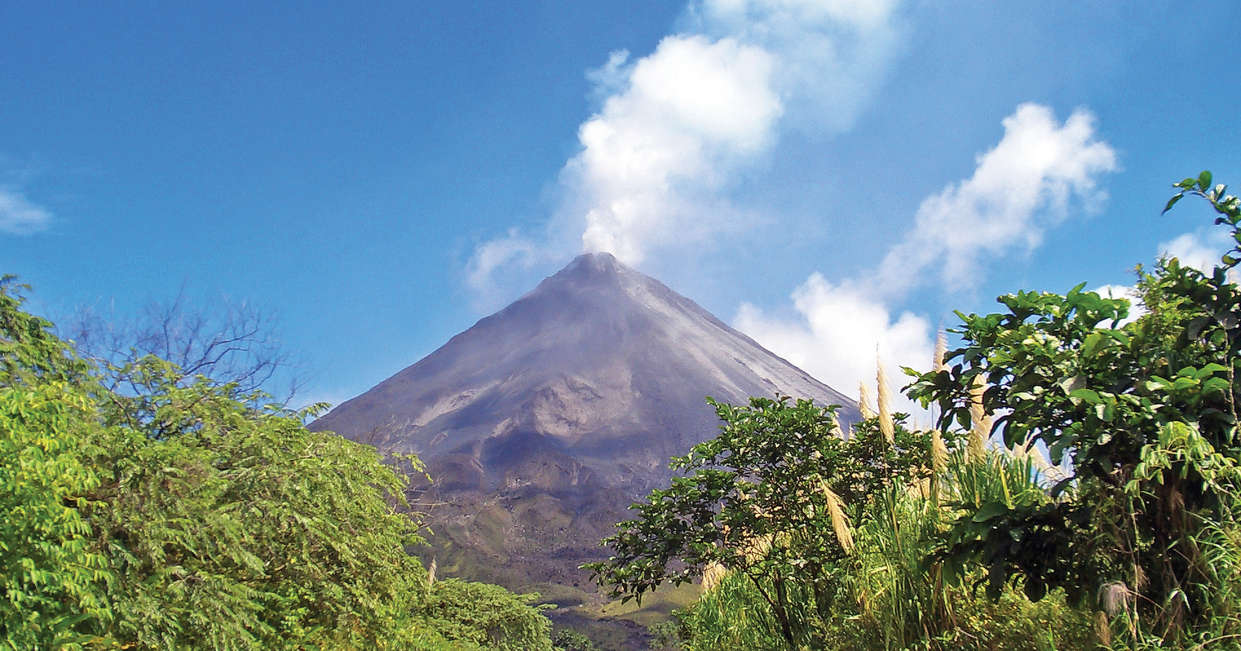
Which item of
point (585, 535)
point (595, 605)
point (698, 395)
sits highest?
point (698, 395)

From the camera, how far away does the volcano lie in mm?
147000

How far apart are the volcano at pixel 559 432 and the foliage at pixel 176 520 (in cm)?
12657

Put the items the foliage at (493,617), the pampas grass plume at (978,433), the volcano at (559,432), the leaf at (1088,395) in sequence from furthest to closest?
the volcano at (559,432)
the foliage at (493,617)
the pampas grass plume at (978,433)
the leaf at (1088,395)

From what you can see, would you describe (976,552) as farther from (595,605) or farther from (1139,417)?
(595,605)

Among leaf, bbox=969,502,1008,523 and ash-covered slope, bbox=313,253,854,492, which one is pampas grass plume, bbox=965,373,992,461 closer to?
leaf, bbox=969,502,1008,523

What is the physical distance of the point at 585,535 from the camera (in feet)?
495

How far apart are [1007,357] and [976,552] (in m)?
0.91

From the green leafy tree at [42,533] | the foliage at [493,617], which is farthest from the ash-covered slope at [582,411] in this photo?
the green leafy tree at [42,533]

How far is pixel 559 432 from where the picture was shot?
182625 mm

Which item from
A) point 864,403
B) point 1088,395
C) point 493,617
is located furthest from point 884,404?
point 493,617

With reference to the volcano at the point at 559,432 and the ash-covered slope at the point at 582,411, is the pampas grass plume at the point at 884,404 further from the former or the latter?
the ash-covered slope at the point at 582,411

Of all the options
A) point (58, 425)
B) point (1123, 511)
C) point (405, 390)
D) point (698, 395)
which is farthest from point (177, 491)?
point (405, 390)

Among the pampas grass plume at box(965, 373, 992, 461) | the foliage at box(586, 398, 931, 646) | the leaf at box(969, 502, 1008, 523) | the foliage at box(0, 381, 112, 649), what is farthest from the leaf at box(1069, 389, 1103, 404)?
the foliage at box(0, 381, 112, 649)

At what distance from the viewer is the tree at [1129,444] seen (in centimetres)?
292
